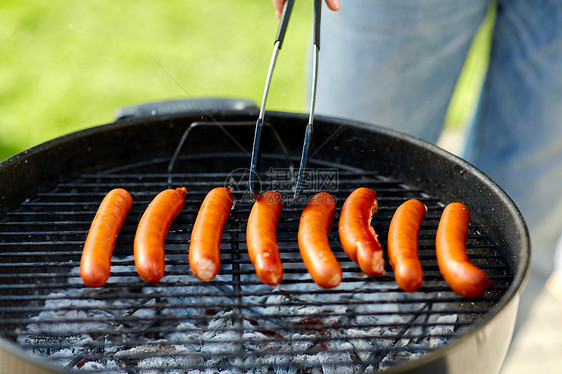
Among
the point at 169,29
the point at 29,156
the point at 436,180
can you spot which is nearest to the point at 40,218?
the point at 29,156

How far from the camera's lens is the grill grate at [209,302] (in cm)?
181

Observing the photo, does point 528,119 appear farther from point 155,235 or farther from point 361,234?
point 155,235

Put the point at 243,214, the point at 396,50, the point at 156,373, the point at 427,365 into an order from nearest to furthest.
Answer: the point at 427,365 → the point at 156,373 → the point at 243,214 → the point at 396,50

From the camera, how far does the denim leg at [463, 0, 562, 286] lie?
286cm

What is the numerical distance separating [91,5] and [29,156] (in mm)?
4846

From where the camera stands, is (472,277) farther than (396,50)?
No

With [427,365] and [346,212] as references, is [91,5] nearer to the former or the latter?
[346,212]

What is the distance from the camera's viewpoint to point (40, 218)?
2369 mm

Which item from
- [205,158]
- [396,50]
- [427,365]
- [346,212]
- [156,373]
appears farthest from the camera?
[396,50]

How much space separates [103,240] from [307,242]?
0.73 m

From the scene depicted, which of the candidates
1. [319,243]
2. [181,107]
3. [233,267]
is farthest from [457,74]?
[233,267]

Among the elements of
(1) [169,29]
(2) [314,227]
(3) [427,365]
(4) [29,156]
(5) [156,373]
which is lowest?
(3) [427,365]

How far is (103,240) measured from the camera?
1922mm

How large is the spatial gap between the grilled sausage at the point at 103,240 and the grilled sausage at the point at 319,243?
68 cm
